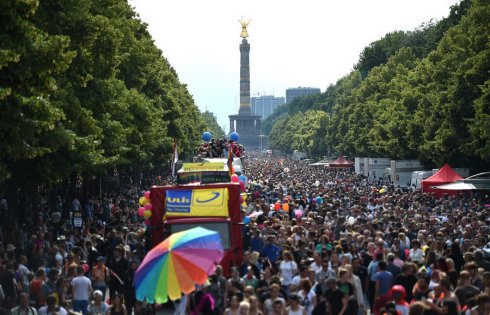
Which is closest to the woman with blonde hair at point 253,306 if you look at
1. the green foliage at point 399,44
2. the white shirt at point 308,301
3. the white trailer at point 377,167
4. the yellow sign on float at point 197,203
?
the white shirt at point 308,301

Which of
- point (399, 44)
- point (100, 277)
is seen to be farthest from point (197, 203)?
point (399, 44)

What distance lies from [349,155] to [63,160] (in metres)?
93.9

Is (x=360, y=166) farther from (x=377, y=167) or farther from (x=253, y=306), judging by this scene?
(x=253, y=306)

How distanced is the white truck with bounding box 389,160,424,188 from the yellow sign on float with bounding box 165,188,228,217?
51.0 metres

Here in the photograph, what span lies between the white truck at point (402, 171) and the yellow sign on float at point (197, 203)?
5096 cm

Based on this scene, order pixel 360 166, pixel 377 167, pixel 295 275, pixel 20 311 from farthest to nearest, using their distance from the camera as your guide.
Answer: pixel 360 166 < pixel 377 167 < pixel 295 275 < pixel 20 311

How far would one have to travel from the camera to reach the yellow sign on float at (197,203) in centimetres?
2388

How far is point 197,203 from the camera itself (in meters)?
23.9

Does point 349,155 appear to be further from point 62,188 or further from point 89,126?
point 89,126

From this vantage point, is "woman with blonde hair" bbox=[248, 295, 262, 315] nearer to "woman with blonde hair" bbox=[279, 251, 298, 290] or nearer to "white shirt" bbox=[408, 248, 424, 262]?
"woman with blonde hair" bbox=[279, 251, 298, 290]

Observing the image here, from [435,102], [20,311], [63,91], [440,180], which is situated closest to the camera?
[20,311]

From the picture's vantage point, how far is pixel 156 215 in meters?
24.1

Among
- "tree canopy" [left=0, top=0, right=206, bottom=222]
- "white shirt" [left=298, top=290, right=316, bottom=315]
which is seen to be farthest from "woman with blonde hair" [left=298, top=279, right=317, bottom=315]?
"tree canopy" [left=0, top=0, right=206, bottom=222]

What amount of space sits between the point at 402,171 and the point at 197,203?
5265 cm
